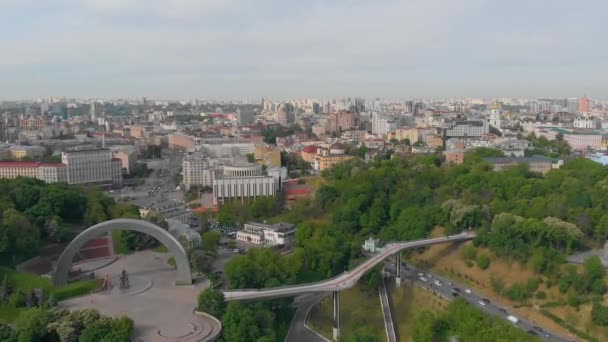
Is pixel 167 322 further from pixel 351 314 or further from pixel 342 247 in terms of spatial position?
pixel 342 247

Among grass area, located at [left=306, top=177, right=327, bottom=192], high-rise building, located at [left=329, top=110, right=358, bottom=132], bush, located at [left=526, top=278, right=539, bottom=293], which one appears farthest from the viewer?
high-rise building, located at [left=329, top=110, right=358, bottom=132]

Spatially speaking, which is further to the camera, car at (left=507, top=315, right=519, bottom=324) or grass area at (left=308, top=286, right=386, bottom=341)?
grass area at (left=308, top=286, right=386, bottom=341)

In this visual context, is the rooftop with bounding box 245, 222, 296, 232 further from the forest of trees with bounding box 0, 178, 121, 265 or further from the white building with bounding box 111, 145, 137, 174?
the white building with bounding box 111, 145, 137, 174

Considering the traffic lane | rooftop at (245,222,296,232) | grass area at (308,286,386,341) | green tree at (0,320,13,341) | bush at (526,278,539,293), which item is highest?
green tree at (0,320,13,341)

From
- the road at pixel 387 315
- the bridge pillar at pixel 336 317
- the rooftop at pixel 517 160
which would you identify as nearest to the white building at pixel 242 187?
the rooftop at pixel 517 160

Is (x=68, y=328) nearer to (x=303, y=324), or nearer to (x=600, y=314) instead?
(x=303, y=324)

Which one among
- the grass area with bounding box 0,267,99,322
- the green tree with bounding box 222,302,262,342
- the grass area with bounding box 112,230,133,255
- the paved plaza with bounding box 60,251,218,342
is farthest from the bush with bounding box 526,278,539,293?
the grass area with bounding box 112,230,133,255
